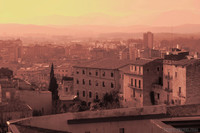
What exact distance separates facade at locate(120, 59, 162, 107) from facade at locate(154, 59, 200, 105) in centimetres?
125

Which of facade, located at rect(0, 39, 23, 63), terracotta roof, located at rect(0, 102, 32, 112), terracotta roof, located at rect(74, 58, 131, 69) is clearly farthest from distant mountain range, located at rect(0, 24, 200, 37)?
terracotta roof, located at rect(0, 102, 32, 112)

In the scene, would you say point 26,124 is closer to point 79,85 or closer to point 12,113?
point 12,113

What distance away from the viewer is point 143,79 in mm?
24531

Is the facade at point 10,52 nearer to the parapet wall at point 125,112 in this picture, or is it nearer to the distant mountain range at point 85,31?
the distant mountain range at point 85,31

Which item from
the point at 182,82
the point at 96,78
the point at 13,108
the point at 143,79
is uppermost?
the point at 182,82

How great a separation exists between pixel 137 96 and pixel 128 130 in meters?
15.1

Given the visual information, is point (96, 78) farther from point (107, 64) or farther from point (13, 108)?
point (13, 108)

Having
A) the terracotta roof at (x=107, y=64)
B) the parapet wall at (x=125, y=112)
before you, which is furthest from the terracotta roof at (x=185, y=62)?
the parapet wall at (x=125, y=112)

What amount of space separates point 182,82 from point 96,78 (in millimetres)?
A: 9207

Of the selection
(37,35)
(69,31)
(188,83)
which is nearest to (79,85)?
(188,83)

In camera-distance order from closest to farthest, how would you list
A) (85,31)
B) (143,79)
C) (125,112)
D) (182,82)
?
(125,112) → (182,82) → (143,79) → (85,31)

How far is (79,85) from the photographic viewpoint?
31.1 metres

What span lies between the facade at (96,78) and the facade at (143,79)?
3.24m

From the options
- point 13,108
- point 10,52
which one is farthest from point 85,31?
point 13,108
